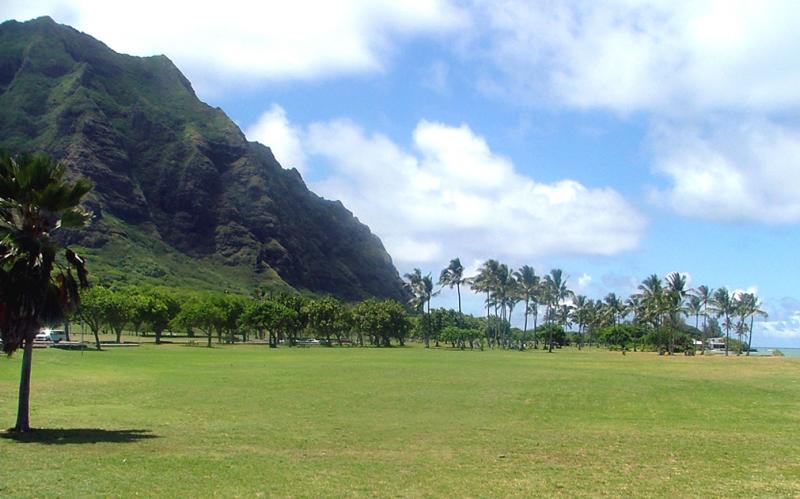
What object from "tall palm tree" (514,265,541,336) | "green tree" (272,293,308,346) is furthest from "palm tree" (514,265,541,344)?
"green tree" (272,293,308,346)

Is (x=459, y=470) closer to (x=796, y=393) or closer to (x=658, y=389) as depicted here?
(x=658, y=389)

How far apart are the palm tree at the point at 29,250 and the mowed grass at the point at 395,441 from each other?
3227mm

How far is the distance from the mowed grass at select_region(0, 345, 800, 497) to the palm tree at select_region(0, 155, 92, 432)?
3227 mm

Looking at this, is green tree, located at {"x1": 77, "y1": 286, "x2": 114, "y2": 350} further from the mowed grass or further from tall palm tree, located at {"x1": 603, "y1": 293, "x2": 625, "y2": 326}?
tall palm tree, located at {"x1": 603, "y1": 293, "x2": 625, "y2": 326}

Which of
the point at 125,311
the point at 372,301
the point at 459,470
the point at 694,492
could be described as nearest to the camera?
the point at 694,492

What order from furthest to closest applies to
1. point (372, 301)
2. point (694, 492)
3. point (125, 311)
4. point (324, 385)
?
point (372, 301), point (125, 311), point (324, 385), point (694, 492)

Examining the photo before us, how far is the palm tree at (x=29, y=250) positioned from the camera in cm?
2003

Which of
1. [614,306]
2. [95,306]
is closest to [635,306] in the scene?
[614,306]

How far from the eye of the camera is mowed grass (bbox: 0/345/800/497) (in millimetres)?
14758

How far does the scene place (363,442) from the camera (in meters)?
20.5

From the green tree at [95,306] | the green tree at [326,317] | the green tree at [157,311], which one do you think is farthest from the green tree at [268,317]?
the green tree at [95,306]

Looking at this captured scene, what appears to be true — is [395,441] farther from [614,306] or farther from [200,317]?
[614,306]

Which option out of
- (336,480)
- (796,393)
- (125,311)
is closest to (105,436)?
(336,480)

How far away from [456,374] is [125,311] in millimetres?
63361
